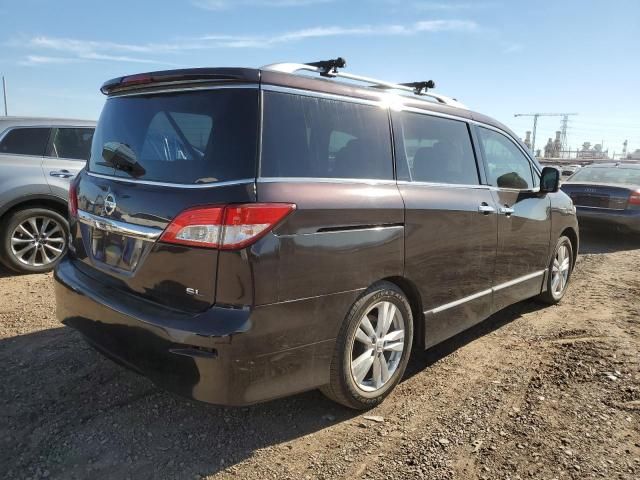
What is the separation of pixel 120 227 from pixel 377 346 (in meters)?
1.61

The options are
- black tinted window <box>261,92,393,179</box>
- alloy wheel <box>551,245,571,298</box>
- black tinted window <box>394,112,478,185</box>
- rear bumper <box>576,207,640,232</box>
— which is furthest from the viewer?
rear bumper <box>576,207,640,232</box>

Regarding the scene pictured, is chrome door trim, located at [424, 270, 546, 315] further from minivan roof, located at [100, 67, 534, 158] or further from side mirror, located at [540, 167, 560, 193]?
minivan roof, located at [100, 67, 534, 158]

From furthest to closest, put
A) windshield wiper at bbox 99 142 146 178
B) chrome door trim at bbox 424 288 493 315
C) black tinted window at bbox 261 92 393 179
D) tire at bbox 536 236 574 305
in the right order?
tire at bbox 536 236 574 305, chrome door trim at bbox 424 288 493 315, windshield wiper at bbox 99 142 146 178, black tinted window at bbox 261 92 393 179

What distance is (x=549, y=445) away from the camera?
9.17 feet

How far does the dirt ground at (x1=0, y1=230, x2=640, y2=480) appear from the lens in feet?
8.45

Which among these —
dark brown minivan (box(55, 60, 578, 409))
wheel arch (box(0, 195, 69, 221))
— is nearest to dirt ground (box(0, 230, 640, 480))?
dark brown minivan (box(55, 60, 578, 409))

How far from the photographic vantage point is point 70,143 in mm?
6199

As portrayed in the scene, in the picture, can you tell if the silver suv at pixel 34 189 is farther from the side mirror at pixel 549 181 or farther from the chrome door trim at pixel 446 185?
the side mirror at pixel 549 181

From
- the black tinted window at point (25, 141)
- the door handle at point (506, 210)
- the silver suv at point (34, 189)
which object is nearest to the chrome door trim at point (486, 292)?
the door handle at point (506, 210)

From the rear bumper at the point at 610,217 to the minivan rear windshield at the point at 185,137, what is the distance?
27.1 feet

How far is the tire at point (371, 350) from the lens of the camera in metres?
2.82

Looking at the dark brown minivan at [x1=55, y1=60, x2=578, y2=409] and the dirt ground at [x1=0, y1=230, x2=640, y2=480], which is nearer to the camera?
the dark brown minivan at [x1=55, y1=60, x2=578, y2=409]

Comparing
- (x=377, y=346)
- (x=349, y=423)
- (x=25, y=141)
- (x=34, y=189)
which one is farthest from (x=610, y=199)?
(x=25, y=141)

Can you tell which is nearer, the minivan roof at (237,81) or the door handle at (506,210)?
the minivan roof at (237,81)
